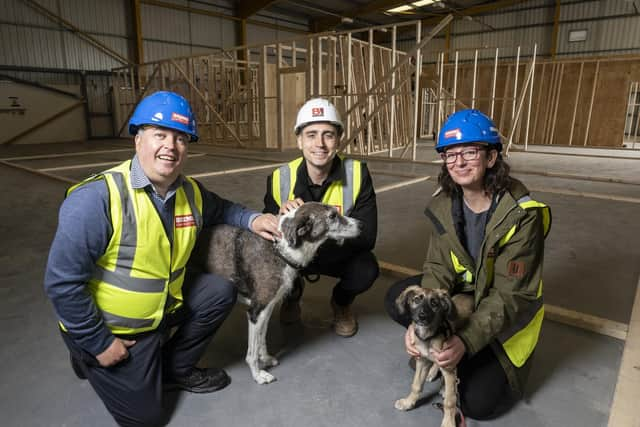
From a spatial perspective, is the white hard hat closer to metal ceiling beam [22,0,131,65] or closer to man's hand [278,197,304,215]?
man's hand [278,197,304,215]

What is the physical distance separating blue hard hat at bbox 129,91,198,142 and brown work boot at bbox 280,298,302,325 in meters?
1.63

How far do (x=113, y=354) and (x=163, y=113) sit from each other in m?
1.18

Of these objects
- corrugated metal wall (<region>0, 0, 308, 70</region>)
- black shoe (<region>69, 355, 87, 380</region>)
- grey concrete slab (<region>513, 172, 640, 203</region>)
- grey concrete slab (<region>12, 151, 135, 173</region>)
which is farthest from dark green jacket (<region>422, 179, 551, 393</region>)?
corrugated metal wall (<region>0, 0, 308, 70</region>)

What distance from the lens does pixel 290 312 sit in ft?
10.4

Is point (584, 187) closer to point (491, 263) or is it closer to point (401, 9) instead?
point (491, 263)

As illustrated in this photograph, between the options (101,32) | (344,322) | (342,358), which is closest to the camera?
(342,358)

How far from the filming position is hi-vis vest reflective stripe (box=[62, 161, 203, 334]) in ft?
6.47

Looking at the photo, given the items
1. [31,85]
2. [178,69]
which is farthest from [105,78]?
[178,69]

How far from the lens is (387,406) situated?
2.25 m

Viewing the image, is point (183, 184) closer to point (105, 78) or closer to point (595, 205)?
point (595, 205)

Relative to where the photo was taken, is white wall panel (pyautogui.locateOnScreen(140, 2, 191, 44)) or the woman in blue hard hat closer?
the woman in blue hard hat

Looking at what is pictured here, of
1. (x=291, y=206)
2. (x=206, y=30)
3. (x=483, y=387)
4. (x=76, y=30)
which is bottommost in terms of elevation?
(x=483, y=387)

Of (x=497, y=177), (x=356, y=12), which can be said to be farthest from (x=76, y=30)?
(x=497, y=177)

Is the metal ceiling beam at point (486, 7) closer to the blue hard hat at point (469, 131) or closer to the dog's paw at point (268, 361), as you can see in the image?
the blue hard hat at point (469, 131)
